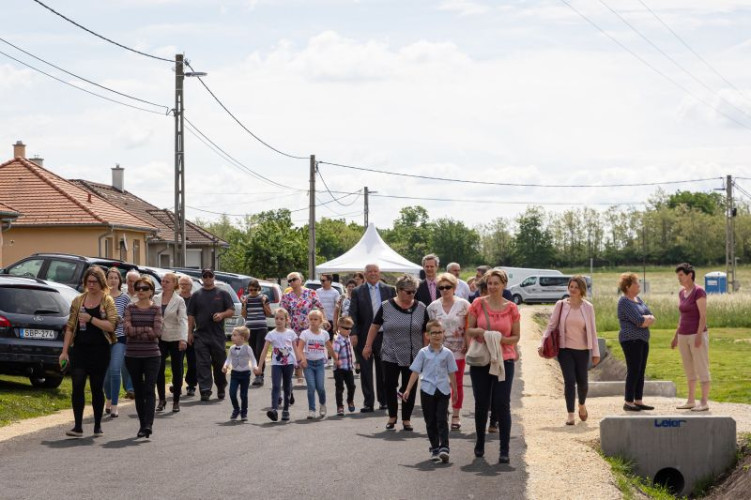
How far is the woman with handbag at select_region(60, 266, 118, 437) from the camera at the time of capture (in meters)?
11.6

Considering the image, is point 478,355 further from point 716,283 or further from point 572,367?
point 716,283

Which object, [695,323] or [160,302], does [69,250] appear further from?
[695,323]

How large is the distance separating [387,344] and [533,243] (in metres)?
112

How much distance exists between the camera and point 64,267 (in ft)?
66.3

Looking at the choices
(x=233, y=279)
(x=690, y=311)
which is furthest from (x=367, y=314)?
(x=233, y=279)

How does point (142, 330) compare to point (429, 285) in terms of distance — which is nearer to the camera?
point (142, 330)

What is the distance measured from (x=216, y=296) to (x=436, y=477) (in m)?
6.84

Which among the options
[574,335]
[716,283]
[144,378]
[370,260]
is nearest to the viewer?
[144,378]

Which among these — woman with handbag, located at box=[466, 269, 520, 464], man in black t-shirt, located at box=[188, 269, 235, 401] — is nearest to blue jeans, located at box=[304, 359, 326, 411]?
man in black t-shirt, located at box=[188, 269, 235, 401]

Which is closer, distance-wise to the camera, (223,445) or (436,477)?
(436,477)

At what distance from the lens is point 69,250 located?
41625 millimetres

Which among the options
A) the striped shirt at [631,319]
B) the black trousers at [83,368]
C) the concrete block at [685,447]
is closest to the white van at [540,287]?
the striped shirt at [631,319]

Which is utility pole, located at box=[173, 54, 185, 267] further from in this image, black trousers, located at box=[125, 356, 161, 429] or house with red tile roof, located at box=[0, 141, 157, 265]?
black trousers, located at box=[125, 356, 161, 429]

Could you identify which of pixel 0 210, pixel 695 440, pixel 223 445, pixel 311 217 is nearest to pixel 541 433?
pixel 695 440
